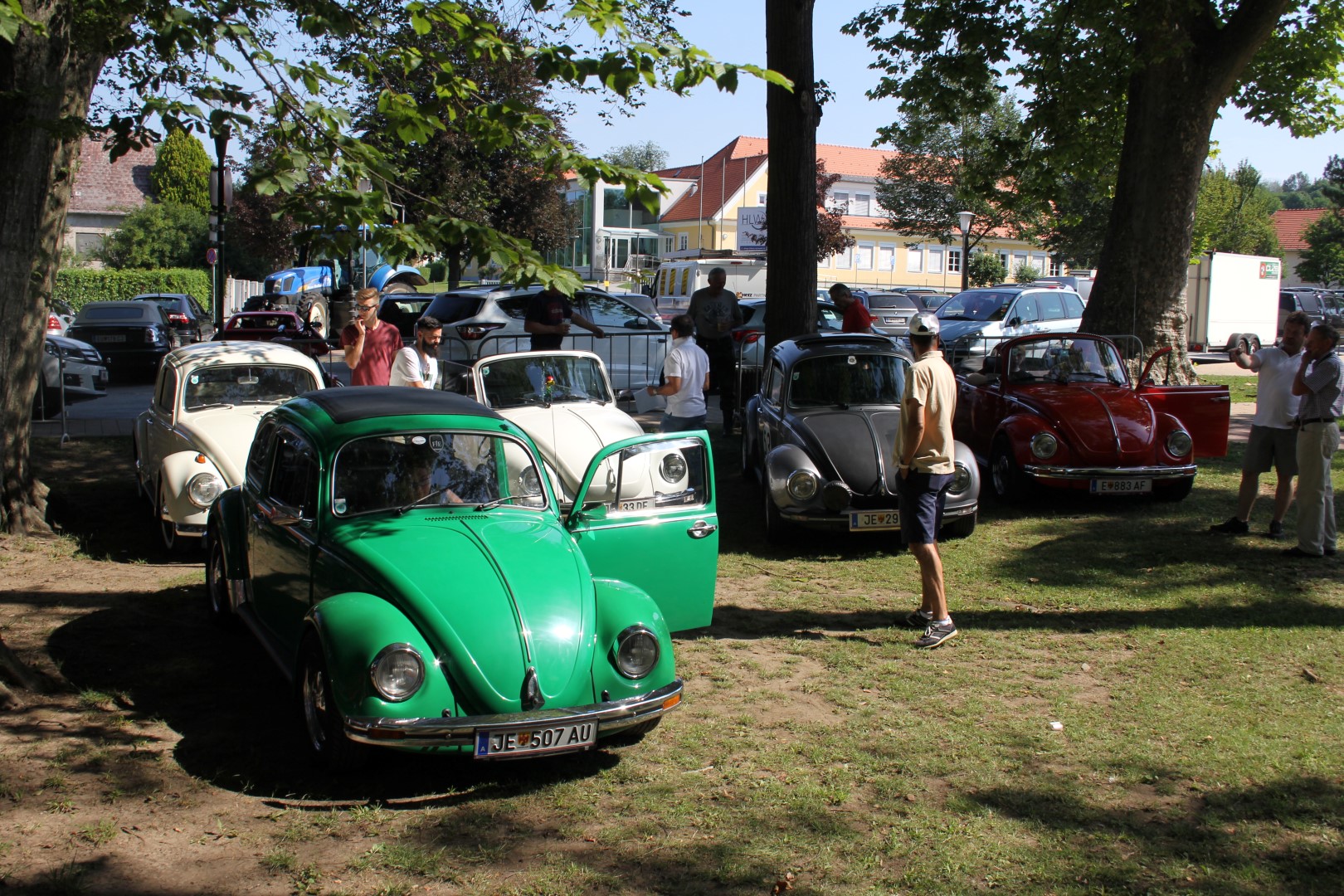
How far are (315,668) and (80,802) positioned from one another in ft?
3.54

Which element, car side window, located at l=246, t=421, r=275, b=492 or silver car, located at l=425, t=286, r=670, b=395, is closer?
car side window, located at l=246, t=421, r=275, b=492

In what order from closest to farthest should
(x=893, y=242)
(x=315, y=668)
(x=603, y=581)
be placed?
(x=315, y=668)
(x=603, y=581)
(x=893, y=242)

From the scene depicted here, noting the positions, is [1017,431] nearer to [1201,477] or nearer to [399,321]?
[1201,477]

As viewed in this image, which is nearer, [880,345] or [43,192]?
[43,192]

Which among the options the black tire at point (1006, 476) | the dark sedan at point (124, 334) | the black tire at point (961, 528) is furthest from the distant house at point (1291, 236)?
the black tire at point (961, 528)

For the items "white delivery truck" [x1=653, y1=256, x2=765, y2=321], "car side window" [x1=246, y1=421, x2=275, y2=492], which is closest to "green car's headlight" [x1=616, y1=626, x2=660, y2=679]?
"car side window" [x1=246, y1=421, x2=275, y2=492]

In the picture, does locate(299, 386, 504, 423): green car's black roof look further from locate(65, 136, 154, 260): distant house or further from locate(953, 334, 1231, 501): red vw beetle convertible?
locate(65, 136, 154, 260): distant house

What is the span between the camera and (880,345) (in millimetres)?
10875

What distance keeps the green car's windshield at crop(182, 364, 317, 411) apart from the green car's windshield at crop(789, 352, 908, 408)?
4.49m

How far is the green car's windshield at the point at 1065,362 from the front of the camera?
11867 millimetres

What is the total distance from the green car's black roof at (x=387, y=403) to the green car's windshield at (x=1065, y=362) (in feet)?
24.0

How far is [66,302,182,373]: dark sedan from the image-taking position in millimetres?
23016

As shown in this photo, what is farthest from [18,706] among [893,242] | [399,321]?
[893,242]

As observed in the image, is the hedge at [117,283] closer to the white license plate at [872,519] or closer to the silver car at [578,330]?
the silver car at [578,330]
